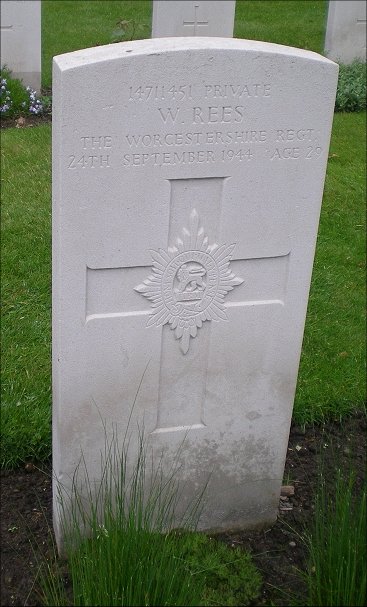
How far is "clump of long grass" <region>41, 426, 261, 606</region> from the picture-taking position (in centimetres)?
258

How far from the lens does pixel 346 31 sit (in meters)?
9.58

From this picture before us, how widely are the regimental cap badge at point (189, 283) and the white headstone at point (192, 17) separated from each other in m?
6.35

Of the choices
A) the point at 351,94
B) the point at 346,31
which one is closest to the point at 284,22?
the point at 346,31

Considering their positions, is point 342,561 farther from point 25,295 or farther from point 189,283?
point 25,295

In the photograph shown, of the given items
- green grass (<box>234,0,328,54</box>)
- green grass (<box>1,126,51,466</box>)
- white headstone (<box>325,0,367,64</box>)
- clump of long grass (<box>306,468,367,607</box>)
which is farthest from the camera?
green grass (<box>234,0,328,54</box>)

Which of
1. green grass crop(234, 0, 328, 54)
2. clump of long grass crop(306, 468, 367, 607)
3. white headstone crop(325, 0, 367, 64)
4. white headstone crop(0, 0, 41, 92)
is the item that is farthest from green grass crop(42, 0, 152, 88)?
clump of long grass crop(306, 468, 367, 607)

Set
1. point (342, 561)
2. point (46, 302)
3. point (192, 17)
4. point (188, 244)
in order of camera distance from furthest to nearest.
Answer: point (192, 17)
point (46, 302)
point (188, 244)
point (342, 561)

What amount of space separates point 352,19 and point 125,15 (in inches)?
148

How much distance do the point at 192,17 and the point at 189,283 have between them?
256 inches

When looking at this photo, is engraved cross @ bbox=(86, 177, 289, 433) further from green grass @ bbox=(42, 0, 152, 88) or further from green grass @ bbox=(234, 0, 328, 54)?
green grass @ bbox=(234, 0, 328, 54)

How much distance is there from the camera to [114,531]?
2.63 m

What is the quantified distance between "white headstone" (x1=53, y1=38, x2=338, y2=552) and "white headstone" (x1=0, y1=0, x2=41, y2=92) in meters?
5.83

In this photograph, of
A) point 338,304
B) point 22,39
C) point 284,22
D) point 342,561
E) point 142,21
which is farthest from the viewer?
point 284,22

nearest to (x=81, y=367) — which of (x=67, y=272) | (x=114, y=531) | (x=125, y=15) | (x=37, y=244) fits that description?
(x=67, y=272)
